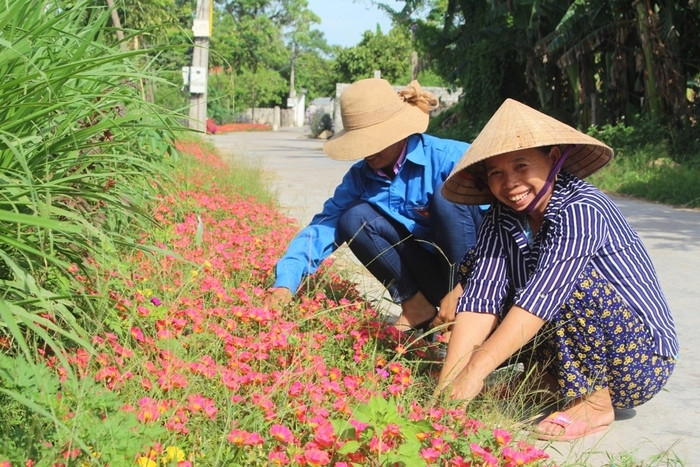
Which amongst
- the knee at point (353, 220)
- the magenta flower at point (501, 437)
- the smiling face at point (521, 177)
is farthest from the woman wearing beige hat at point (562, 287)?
the knee at point (353, 220)

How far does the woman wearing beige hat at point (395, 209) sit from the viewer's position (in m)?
4.10

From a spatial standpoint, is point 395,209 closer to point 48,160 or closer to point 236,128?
point 48,160

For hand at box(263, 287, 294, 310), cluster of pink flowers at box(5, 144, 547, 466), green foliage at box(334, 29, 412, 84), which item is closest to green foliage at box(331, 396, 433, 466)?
cluster of pink flowers at box(5, 144, 547, 466)

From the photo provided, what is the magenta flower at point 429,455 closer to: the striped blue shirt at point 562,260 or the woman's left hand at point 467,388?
the woman's left hand at point 467,388

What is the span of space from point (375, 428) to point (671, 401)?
6.08 ft

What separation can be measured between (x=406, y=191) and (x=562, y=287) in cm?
143

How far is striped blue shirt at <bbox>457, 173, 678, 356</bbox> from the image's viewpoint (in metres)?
3.05

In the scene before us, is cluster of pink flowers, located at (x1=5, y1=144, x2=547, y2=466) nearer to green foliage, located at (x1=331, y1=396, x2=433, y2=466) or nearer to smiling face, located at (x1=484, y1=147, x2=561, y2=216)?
green foliage, located at (x1=331, y1=396, x2=433, y2=466)

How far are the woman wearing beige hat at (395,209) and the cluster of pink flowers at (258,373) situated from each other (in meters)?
0.26

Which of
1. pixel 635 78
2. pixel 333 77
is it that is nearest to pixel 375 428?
pixel 635 78

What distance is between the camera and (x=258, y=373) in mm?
2881

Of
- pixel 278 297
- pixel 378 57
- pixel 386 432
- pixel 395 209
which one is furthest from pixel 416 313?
pixel 378 57

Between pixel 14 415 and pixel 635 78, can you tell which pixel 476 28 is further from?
pixel 14 415

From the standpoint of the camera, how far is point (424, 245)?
4457 millimetres
